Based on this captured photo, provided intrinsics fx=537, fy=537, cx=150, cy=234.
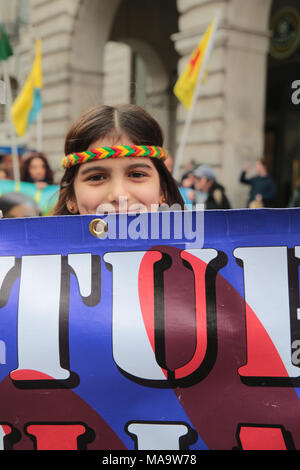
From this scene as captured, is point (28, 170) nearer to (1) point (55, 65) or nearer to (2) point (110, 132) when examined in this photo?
(2) point (110, 132)

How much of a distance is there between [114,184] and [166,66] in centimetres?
1497

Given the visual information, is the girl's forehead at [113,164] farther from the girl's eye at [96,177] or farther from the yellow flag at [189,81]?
the yellow flag at [189,81]

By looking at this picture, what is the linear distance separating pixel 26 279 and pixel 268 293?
1.90 ft

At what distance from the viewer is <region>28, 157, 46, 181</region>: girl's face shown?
5598mm

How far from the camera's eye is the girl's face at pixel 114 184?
1632 mm

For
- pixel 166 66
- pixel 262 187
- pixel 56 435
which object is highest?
pixel 166 66

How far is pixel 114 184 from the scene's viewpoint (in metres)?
1.64

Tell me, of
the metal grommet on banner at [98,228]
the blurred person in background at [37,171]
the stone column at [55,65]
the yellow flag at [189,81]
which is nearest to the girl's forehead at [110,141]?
the metal grommet on banner at [98,228]

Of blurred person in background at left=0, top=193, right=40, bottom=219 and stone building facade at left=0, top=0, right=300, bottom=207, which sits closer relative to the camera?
blurred person in background at left=0, top=193, right=40, bottom=219

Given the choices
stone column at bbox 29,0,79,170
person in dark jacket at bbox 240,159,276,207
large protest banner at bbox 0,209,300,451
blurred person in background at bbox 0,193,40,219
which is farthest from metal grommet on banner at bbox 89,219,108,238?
stone column at bbox 29,0,79,170

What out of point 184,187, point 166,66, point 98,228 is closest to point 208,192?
point 184,187

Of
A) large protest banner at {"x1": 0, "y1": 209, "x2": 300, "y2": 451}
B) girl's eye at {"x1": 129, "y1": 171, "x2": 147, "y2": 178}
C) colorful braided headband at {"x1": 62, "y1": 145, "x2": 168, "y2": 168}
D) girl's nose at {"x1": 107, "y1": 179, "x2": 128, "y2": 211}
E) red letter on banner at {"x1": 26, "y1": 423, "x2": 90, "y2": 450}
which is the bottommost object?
red letter on banner at {"x1": 26, "y1": 423, "x2": 90, "y2": 450}

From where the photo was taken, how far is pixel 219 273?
1.25 m

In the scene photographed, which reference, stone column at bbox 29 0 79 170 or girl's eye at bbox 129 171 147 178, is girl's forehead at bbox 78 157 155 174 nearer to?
girl's eye at bbox 129 171 147 178
